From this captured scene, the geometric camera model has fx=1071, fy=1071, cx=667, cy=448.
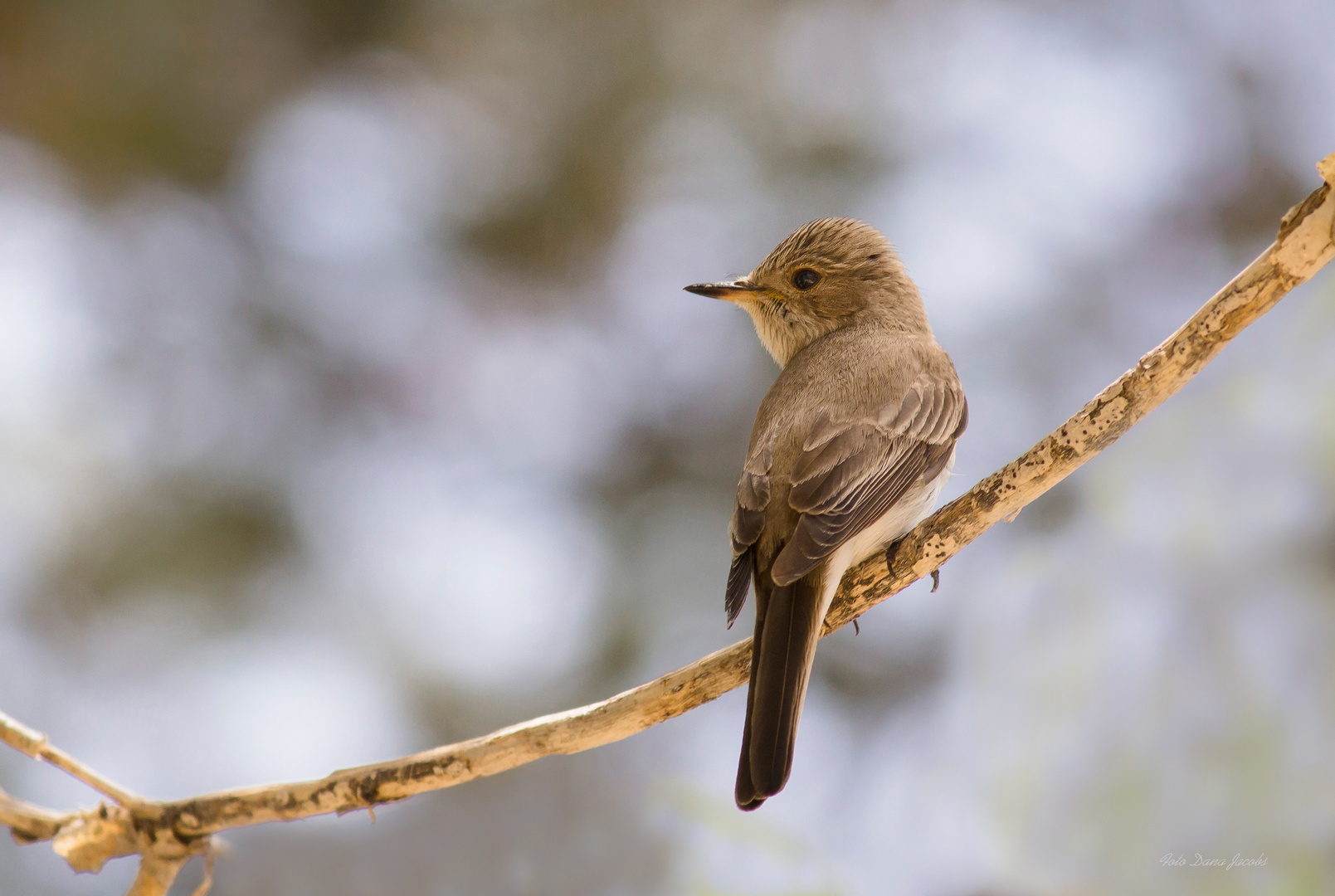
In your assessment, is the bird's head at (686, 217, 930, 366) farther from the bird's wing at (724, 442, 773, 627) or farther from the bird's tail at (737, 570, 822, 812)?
the bird's tail at (737, 570, 822, 812)

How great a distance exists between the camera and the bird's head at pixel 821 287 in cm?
260

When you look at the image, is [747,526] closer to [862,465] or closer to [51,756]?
[862,465]

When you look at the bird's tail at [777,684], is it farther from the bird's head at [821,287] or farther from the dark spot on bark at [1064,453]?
the bird's head at [821,287]

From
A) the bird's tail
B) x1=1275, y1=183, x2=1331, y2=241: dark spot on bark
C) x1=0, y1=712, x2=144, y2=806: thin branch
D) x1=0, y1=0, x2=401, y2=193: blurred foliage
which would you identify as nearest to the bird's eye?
the bird's tail

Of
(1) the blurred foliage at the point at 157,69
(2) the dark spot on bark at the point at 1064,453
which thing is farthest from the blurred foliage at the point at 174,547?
(2) the dark spot on bark at the point at 1064,453

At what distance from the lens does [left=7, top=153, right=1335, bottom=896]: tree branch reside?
1.67m

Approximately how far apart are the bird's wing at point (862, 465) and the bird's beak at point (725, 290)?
505 mm

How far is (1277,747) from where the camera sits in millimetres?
2826

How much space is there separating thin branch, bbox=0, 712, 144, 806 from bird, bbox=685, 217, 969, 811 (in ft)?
3.84

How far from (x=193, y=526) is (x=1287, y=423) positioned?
12.3 ft

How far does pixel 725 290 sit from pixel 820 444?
0.61 metres

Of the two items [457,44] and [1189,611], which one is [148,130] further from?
[1189,611]

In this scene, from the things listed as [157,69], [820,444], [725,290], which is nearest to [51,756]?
[820,444]

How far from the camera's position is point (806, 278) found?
2.63 meters
